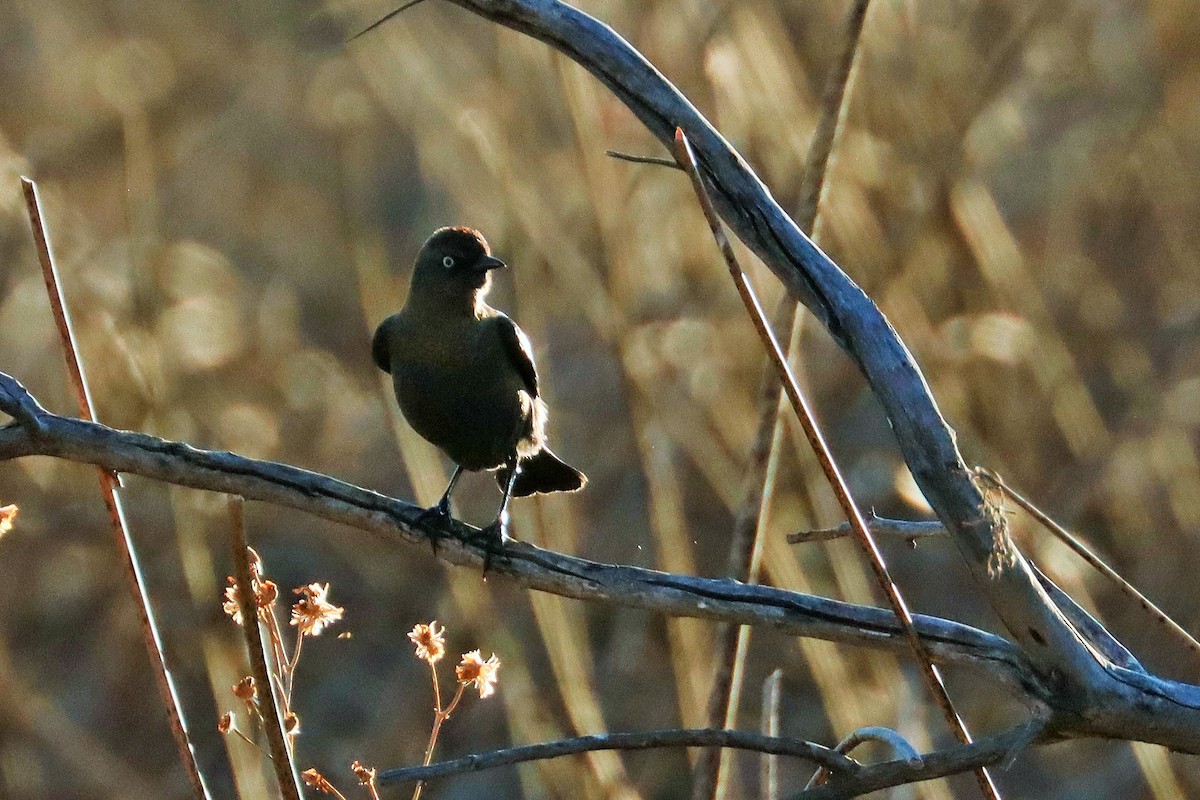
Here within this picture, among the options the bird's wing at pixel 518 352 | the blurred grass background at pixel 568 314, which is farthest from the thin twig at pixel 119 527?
the blurred grass background at pixel 568 314

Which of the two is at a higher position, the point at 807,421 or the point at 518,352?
the point at 518,352

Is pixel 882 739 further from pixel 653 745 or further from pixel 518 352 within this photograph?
pixel 518 352

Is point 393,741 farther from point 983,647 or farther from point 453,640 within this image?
point 983,647

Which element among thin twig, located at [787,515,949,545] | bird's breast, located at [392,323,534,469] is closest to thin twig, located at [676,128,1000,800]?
thin twig, located at [787,515,949,545]

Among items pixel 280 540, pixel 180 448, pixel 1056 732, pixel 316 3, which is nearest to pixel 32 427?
pixel 180 448

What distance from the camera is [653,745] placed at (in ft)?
6.48

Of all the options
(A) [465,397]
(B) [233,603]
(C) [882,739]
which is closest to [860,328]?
(C) [882,739]

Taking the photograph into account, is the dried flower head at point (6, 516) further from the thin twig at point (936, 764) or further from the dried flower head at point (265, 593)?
the thin twig at point (936, 764)

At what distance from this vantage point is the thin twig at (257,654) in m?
1.69

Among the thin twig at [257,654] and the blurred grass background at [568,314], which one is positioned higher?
the blurred grass background at [568,314]

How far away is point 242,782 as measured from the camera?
3.58 metres

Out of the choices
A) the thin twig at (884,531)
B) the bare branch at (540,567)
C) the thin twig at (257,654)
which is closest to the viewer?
the thin twig at (257,654)

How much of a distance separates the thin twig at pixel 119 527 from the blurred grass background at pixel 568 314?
268cm

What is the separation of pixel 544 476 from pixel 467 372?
21.3 inches
